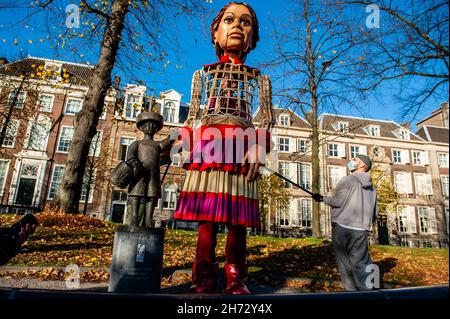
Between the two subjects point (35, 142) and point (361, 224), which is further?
point (35, 142)

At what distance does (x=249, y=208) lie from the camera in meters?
2.55

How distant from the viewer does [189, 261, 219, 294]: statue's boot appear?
2.38 meters

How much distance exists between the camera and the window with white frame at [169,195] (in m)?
26.2

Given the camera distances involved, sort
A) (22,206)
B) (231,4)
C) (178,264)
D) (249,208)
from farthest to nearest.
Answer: (22,206) → (178,264) → (231,4) → (249,208)

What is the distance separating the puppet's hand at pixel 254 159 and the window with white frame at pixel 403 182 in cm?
3382

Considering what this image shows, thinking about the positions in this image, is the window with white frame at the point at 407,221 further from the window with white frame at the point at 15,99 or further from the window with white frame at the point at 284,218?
the window with white frame at the point at 15,99

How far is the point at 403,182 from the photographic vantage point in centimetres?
3136

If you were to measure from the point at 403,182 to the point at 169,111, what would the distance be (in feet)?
85.3

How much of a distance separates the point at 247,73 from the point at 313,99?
970cm

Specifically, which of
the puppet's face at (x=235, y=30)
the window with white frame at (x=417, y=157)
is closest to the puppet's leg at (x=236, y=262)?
the puppet's face at (x=235, y=30)

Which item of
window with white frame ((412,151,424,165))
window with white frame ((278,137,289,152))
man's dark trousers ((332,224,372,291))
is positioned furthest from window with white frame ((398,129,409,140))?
man's dark trousers ((332,224,372,291))
